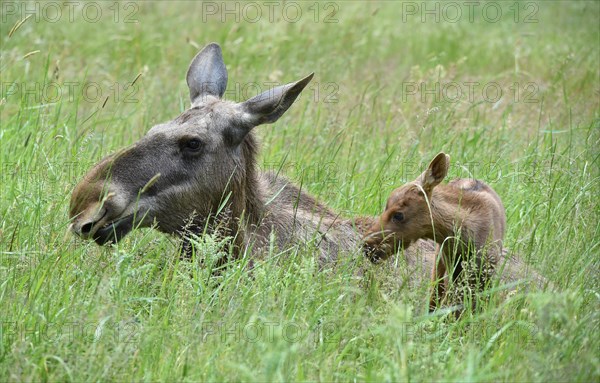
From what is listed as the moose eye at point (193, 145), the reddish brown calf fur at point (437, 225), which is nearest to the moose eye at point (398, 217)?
the reddish brown calf fur at point (437, 225)

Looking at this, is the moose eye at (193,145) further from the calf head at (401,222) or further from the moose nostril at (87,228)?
the calf head at (401,222)

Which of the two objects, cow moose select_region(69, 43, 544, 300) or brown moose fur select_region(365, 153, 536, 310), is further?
brown moose fur select_region(365, 153, 536, 310)

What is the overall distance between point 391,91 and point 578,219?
4.32m

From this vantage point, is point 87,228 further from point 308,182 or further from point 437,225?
point 308,182

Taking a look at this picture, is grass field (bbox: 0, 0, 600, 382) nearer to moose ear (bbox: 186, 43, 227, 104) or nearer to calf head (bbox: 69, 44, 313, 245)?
calf head (bbox: 69, 44, 313, 245)

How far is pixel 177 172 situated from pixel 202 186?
186 millimetres

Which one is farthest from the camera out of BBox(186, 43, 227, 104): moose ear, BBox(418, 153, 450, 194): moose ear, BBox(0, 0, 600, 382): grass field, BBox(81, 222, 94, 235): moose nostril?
BBox(186, 43, 227, 104): moose ear

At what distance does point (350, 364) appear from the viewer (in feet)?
15.5

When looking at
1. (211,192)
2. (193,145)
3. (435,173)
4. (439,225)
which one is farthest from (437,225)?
(193,145)

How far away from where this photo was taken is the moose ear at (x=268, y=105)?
623cm

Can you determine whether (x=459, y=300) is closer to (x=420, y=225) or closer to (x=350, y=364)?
(x=420, y=225)

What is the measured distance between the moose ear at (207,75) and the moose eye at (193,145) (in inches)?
27.5

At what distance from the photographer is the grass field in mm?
4531

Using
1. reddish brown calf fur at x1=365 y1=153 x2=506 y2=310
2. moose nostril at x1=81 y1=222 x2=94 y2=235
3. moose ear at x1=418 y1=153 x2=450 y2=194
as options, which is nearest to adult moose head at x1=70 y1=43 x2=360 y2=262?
moose nostril at x1=81 y1=222 x2=94 y2=235
